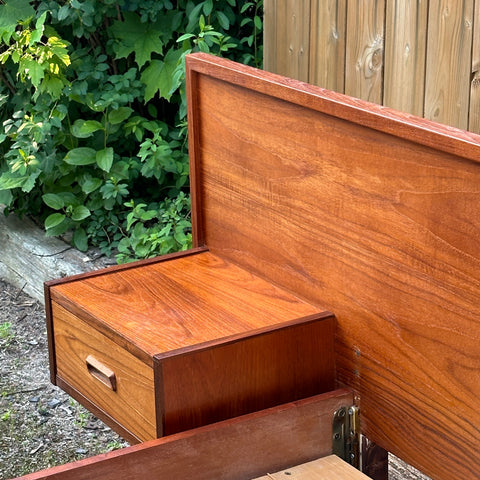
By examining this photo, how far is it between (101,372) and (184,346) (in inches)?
11.0

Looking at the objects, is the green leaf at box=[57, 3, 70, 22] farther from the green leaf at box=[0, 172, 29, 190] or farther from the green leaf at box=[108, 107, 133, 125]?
the green leaf at box=[0, 172, 29, 190]

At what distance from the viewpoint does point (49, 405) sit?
3828mm

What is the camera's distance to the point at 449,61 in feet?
9.99

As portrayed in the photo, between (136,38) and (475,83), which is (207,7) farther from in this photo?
(475,83)

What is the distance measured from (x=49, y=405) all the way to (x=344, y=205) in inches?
82.0

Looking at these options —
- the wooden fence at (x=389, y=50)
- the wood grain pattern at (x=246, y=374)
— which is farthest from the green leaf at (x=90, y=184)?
the wood grain pattern at (x=246, y=374)

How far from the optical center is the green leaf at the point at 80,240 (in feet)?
14.3

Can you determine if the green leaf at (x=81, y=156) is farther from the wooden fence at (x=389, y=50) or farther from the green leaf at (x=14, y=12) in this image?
the wooden fence at (x=389, y=50)

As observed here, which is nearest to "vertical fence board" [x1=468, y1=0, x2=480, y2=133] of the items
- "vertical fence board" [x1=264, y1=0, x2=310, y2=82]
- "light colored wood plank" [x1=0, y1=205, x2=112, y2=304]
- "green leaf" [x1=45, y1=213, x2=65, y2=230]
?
"vertical fence board" [x1=264, y1=0, x2=310, y2=82]

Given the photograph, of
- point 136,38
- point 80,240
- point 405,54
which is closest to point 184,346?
point 405,54

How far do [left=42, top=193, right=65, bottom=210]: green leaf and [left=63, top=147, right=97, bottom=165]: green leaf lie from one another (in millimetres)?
160

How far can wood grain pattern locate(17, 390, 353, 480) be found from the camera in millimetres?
1904

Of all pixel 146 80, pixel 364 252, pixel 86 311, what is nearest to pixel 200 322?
pixel 86 311

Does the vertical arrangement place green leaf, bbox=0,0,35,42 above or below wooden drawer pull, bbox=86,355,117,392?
above
